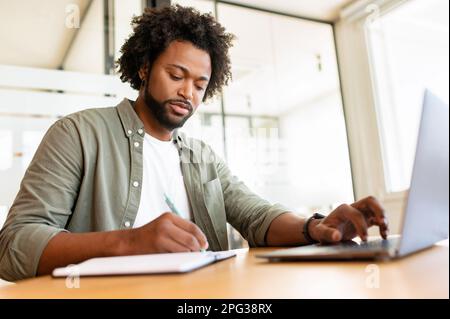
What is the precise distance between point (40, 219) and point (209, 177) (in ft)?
1.89

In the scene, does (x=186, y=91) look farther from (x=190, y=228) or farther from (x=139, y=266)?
(x=139, y=266)

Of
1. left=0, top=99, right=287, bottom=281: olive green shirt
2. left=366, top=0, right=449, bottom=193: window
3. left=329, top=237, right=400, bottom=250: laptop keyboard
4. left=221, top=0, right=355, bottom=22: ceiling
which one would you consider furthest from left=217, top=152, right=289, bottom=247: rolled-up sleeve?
left=221, top=0, right=355, bottom=22: ceiling

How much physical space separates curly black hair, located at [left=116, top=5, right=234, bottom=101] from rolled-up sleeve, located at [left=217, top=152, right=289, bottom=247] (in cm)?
46

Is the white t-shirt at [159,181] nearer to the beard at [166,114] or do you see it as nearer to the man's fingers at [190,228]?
the beard at [166,114]

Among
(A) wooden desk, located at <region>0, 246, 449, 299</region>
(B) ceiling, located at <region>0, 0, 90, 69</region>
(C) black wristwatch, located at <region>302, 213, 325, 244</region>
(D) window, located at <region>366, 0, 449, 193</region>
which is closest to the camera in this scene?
(A) wooden desk, located at <region>0, 246, 449, 299</region>

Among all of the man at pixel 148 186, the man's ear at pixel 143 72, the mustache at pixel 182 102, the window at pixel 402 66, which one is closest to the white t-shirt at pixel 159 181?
the man at pixel 148 186

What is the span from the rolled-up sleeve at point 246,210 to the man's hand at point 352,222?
0.76ft

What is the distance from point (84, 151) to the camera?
0.97m

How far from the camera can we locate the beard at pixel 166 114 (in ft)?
4.02

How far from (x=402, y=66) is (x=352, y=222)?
2584 millimetres

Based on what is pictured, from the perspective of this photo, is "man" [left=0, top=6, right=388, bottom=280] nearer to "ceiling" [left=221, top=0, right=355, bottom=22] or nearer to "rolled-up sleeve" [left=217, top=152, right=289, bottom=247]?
"rolled-up sleeve" [left=217, top=152, right=289, bottom=247]

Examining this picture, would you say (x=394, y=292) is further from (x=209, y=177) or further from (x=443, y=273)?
(x=209, y=177)

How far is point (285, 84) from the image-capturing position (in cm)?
332

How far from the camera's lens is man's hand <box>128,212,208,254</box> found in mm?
605
